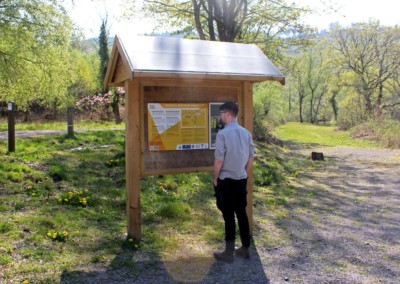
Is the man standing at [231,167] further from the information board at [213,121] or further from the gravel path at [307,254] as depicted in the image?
the information board at [213,121]

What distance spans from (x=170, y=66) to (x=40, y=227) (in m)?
3.00

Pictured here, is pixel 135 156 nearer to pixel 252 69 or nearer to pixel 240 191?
pixel 240 191

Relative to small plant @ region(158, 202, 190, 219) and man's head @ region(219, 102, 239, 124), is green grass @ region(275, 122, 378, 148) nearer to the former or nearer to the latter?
small plant @ region(158, 202, 190, 219)

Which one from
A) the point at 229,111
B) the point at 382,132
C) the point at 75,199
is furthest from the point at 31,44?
the point at 382,132

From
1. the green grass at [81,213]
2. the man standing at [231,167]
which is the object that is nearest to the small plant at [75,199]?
the green grass at [81,213]

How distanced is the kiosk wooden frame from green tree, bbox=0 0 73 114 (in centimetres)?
637

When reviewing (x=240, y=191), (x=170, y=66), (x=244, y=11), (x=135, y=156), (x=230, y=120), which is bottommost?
(x=240, y=191)

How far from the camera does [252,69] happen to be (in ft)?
19.6

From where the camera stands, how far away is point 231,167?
503cm

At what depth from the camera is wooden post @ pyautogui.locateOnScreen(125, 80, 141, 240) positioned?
223 inches

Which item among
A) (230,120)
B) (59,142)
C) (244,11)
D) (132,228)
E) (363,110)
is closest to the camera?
(230,120)

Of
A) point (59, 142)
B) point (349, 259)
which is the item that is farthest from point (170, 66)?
point (59, 142)

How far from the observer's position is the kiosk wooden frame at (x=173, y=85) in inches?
216

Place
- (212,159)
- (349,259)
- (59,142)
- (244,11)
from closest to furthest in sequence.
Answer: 1. (349,259)
2. (212,159)
3. (59,142)
4. (244,11)
